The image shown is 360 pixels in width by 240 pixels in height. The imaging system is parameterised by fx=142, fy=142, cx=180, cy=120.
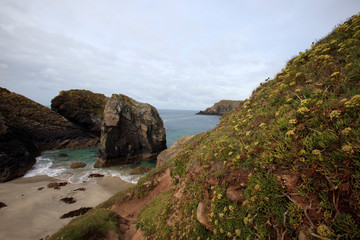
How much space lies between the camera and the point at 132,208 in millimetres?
13023

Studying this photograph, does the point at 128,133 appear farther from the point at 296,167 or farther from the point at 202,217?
the point at 296,167

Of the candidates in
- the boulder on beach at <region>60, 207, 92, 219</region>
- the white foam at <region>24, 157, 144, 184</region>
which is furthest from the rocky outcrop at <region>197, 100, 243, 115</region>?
the boulder on beach at <region>60, 207, 92, 219</region>

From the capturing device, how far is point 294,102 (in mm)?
4941

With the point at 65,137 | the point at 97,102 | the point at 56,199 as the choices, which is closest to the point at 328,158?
the point at 56,199

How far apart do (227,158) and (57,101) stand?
64.6m

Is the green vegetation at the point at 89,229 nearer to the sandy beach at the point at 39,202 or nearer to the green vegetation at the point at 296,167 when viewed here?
the green vegetation at the point at 296,167

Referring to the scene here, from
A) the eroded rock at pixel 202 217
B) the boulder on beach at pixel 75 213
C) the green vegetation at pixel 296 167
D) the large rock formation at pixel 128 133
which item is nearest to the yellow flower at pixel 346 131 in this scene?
the green vegetation at pixel 296 167

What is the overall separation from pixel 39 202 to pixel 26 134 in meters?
32.1

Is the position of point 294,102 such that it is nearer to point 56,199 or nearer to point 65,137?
point 56,199

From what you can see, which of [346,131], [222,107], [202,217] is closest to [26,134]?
[202,217]

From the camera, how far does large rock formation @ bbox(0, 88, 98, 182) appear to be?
29.1 m

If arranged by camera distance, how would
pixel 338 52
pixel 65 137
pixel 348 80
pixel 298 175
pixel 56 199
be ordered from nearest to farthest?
pixel 298 175 → pixel 348 80 → pixel 338 52 → pixel 56 199 → pixel 65 137

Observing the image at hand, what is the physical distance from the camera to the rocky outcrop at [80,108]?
167 ft

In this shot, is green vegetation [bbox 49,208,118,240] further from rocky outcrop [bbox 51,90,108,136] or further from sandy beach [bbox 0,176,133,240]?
rocky outcrop [bbox 51,90,108,136]
